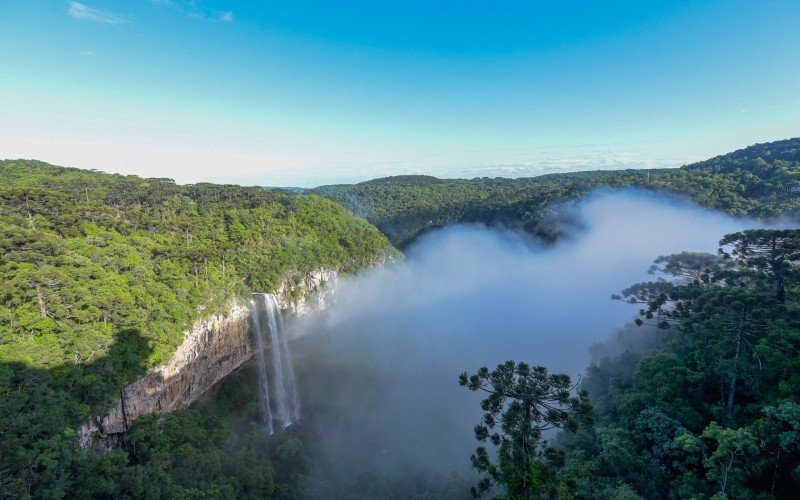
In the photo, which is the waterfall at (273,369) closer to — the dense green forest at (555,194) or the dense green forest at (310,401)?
the dense green forest at (310,401)

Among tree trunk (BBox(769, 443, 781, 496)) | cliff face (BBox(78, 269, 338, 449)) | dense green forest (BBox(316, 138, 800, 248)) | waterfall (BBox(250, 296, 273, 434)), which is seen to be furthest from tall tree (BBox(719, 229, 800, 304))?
waterfall (BBox(250, 296, 273, 434))

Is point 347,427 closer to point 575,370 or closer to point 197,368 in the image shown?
point 197,368

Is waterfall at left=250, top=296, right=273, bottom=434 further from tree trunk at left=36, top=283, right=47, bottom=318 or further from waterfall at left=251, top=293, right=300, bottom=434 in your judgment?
tree trunk at left=36, top=283, right=47, bottom=318

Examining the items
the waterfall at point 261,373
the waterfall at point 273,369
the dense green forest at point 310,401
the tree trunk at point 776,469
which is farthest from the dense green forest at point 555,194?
the waterfall at point 261,373

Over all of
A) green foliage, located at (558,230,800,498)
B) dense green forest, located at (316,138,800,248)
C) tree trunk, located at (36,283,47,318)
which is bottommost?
green foliage, located at (558,230,800,498)

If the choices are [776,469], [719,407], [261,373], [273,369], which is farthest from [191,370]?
[776,469]

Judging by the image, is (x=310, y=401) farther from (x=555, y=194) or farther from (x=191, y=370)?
(x=555, y=194)
